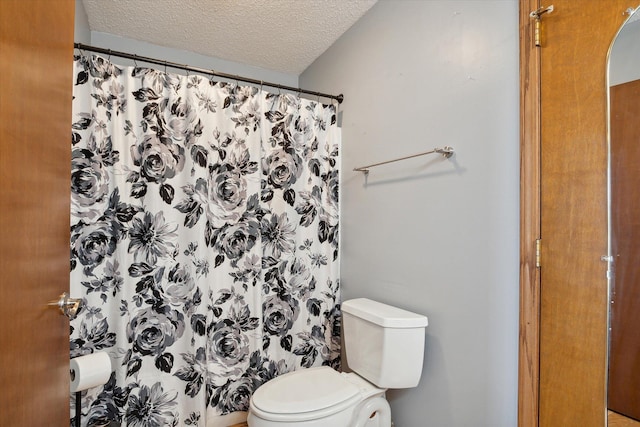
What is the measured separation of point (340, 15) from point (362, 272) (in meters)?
1.60

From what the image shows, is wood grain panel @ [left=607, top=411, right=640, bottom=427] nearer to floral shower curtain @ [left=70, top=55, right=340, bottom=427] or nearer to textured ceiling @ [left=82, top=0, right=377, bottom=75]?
floral shower curtain @ [left=70, top=55, right=340, bottom=427]

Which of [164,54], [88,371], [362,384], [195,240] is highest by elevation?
[164,54]

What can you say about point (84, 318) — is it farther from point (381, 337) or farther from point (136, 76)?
point (381, 337)

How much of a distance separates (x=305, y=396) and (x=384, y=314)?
0.51 m

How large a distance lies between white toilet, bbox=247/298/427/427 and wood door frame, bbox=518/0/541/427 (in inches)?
16.0

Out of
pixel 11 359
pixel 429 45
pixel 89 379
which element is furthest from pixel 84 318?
pixel 429 45

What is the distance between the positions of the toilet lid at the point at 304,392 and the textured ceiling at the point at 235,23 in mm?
2071

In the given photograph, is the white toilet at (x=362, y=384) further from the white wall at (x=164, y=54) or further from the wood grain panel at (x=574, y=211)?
the white wall at (x=164, y=54)

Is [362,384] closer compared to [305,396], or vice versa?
[305,396]

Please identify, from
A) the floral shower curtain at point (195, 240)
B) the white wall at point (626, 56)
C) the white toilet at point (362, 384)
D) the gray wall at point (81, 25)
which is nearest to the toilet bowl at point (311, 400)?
the white toilet at point (362, 384)

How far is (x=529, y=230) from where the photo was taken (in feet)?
3.45

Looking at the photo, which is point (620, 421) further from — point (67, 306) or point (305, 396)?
point (67, 306)

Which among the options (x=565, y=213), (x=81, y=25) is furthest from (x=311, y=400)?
(x=81, y=25)

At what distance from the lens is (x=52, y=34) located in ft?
2.40
